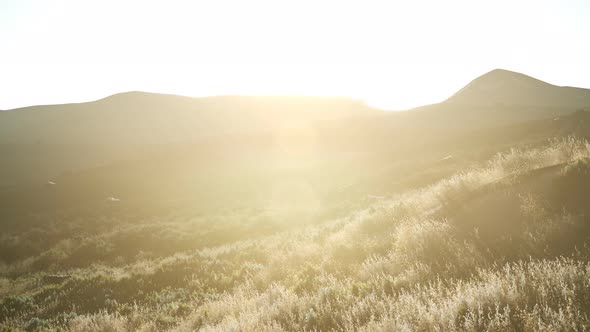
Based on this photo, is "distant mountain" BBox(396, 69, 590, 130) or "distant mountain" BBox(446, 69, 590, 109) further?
"distant mountain" BBox(446, 69, 590, 109)

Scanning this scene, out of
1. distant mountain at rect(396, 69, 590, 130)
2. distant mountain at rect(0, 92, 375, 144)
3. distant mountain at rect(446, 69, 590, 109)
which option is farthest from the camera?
distant mountain at rect(446, 69, 590, 109)

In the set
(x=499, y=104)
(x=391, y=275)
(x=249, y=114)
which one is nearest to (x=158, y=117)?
(x=249, y=114)

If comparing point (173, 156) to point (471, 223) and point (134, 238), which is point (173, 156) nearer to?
point (134, 238)

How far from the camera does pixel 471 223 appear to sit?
299 inches

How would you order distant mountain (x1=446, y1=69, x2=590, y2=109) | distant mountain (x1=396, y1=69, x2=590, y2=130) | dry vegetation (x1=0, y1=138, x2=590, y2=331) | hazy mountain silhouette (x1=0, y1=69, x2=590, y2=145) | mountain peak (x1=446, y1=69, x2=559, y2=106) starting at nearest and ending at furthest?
1. dry vegetation (x1=0, y1=138, x2=590, y2=331)
2. distant mountain (x1=396, y1=69, x2=590, y2=130)
3. hazy mountain silhouette (x1=0, y1=69, x2=590, y2=145)
4. distant mountain (x1=446, y1=69, x2=590, y2=109)
5. mountain peak (x1=446, y1=69, x2=559, y2=106)

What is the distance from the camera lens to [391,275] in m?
6.70

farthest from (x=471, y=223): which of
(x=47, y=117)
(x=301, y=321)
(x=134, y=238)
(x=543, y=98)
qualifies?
(x=543, y=98)

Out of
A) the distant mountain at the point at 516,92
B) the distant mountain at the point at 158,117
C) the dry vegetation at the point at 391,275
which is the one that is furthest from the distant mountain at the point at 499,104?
the dry vegetation at the point at 391,275

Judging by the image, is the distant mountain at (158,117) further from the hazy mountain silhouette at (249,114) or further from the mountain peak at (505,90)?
the mountain peak at (505,90)

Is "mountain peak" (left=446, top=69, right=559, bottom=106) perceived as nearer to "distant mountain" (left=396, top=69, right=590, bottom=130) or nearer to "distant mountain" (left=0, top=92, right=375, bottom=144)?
"distant mountain" (left=396, top=69, right=590, bottom=130)

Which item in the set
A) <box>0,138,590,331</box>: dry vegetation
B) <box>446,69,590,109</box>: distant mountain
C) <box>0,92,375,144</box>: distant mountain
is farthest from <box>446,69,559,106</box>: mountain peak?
<box>0,138,590,331</box>: dry vegetation

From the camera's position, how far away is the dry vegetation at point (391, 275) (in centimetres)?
409

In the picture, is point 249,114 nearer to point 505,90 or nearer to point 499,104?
point 499,104

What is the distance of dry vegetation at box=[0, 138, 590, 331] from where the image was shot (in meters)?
4.09
